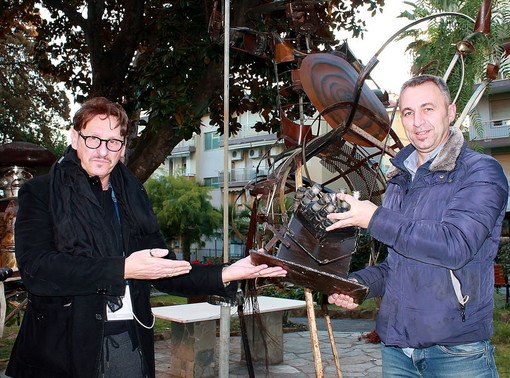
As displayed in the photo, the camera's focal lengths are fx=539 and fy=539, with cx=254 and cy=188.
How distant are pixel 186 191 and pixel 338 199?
83.2ft

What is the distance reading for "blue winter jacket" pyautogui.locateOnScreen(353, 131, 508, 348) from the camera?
1.71m

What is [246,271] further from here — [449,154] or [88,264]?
[449,154]

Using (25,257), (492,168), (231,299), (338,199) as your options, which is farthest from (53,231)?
(492,168)

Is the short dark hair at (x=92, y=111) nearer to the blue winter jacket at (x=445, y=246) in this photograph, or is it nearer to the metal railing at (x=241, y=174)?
the blue winter jacket at (x=445, y=246)

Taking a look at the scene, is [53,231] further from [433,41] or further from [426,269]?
[433,41]

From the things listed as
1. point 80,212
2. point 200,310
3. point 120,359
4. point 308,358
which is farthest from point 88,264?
point 308,358

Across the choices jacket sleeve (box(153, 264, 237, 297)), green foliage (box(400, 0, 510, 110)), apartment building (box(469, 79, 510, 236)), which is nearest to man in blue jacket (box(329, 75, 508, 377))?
jacket sleeve (box(153, 264, 237, 297))

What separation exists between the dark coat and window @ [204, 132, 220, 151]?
3092 centimetres

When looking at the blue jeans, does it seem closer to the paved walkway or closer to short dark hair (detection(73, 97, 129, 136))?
short dark hair (detection(73, 97, 129, 136))

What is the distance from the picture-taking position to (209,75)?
21.2 feet

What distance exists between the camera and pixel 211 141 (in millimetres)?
33344

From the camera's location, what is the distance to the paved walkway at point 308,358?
5492 mm

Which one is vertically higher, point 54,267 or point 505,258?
point 54,267

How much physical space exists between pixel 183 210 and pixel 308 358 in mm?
20346
